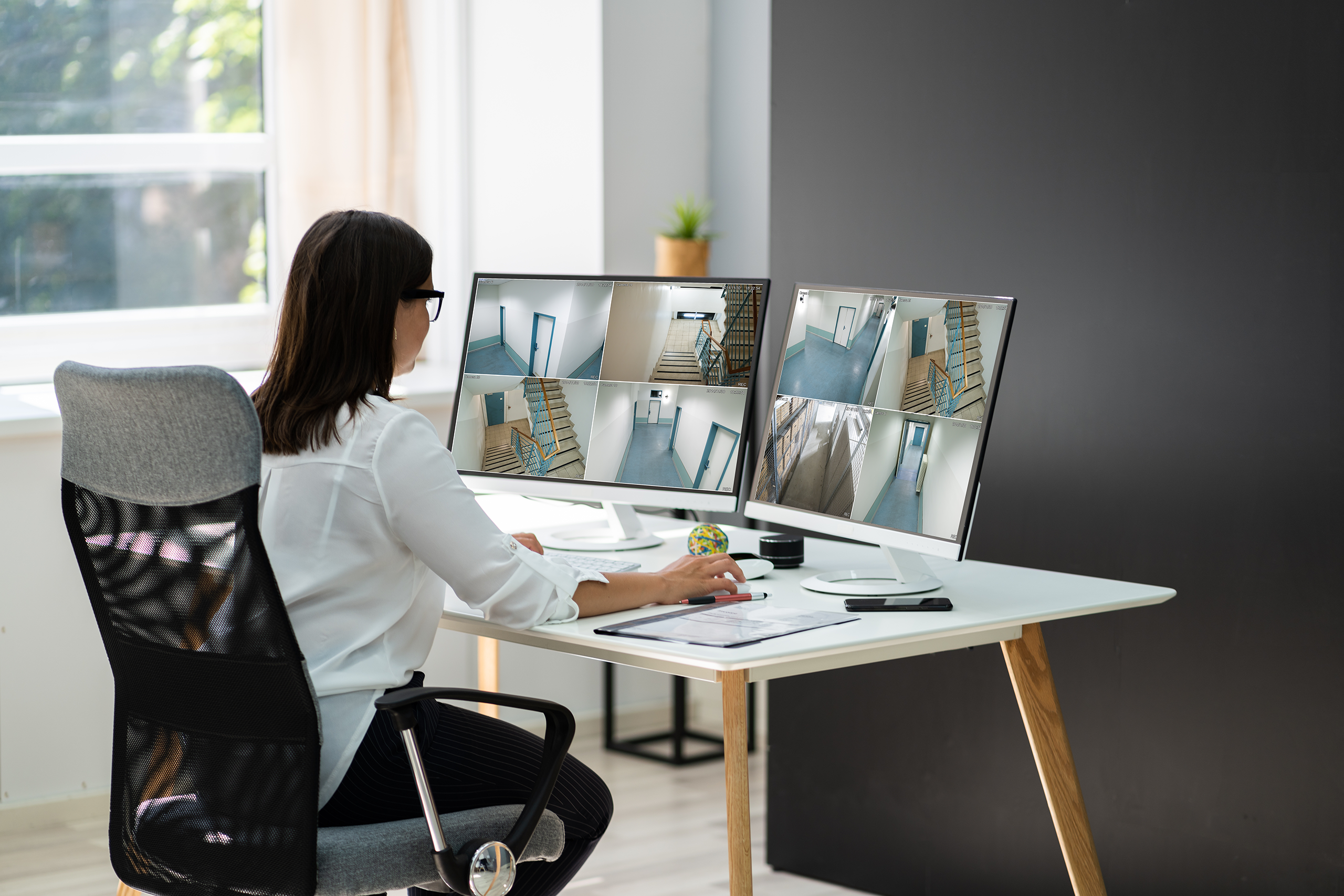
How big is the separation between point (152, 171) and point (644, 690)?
6.02ft

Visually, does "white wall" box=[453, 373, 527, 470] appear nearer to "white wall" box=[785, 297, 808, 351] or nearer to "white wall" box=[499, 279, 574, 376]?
"white wall" box=[499, 279, 574, 376]

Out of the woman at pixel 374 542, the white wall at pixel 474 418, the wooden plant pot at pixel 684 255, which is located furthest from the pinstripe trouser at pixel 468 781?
the wooden plant pot at pixel 684 255

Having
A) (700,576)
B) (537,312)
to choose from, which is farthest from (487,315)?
(700,576)

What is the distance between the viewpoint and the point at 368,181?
3.95 m

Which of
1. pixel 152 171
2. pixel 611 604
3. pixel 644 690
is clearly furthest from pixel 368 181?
pixel 611 604

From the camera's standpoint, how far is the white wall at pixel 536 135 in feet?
12.7

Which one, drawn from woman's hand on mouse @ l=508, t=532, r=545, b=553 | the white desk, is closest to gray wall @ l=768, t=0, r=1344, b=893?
the white desk

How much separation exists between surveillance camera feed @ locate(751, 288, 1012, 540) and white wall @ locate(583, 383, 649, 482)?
10.1 inches

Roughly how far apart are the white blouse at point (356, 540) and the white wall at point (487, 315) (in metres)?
0.84

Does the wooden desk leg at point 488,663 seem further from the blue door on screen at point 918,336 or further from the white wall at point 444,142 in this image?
the white wall at point 444,142

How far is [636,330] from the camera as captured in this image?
2.58 m

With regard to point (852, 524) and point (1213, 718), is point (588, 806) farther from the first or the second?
point (1213, 718)

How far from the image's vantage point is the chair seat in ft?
5.64

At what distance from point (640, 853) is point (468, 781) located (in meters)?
1.49
